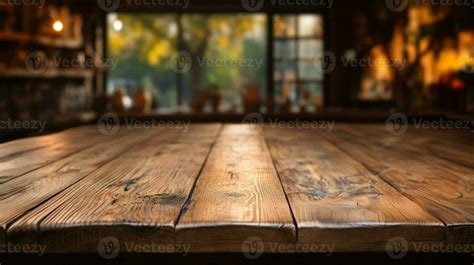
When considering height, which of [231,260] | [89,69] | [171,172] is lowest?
[231,260]

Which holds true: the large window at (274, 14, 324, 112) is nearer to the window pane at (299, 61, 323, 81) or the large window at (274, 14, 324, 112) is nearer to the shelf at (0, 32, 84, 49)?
the window pane at (299, 61, 323, 81)

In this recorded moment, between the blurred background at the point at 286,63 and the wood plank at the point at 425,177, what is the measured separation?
1896mm

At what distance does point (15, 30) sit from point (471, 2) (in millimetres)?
4733

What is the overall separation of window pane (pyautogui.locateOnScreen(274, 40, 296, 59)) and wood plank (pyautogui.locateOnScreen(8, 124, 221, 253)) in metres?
8.17

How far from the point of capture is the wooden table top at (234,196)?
91cm

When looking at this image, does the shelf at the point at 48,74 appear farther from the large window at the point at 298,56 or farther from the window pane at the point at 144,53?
the window pane at the point at 144,53

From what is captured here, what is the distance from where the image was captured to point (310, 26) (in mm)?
9648

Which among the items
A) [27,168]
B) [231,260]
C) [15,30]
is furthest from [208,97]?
[231,260]

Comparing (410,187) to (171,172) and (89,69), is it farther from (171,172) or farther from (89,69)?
(89,69)

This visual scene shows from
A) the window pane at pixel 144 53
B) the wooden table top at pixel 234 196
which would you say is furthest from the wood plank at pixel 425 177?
the window pane at pixel 144 53

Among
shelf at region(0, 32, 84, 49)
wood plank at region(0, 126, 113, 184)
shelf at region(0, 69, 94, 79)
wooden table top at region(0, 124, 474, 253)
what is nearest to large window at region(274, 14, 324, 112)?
shelf at region(0, 69, 94, 79)

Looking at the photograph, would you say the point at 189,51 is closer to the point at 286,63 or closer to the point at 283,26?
the point at 283,26

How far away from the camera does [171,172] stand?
1.44 metres

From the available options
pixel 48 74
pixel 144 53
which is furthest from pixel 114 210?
pixel 144 53
